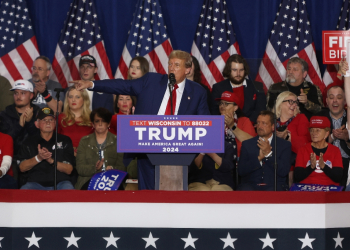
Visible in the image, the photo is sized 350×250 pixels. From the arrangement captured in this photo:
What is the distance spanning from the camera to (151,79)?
406cm

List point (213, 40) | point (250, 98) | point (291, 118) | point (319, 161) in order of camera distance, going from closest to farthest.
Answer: point (319, 161) < point (291, 118) < point (250, 98) < point (213, 40)

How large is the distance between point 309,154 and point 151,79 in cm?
167

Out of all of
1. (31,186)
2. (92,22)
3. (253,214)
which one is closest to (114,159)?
(31,186)

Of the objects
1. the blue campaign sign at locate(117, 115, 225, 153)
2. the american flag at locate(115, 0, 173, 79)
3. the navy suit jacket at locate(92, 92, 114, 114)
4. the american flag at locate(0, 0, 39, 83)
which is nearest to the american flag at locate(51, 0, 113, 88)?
the american flag at locate(115, 0, 173, 79)

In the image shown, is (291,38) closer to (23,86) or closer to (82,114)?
(82,114)

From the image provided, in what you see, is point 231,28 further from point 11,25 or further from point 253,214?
point 253,214

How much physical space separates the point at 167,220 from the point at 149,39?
437 centimetres

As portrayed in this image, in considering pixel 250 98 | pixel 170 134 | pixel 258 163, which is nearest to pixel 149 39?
pixel 250 98

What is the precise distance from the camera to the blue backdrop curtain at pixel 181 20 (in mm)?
7527

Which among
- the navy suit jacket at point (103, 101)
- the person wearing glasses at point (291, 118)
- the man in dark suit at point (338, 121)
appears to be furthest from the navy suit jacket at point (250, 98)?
the navy suit jacket at point (103, 101)

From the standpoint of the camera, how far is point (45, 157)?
498 centimetres

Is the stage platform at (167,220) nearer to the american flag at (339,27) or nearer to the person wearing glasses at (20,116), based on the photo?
the person wearing glasses at (20,116)

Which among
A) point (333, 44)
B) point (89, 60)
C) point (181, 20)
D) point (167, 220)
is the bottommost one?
point (167, 220)

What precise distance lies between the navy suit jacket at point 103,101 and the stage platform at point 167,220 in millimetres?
2848
